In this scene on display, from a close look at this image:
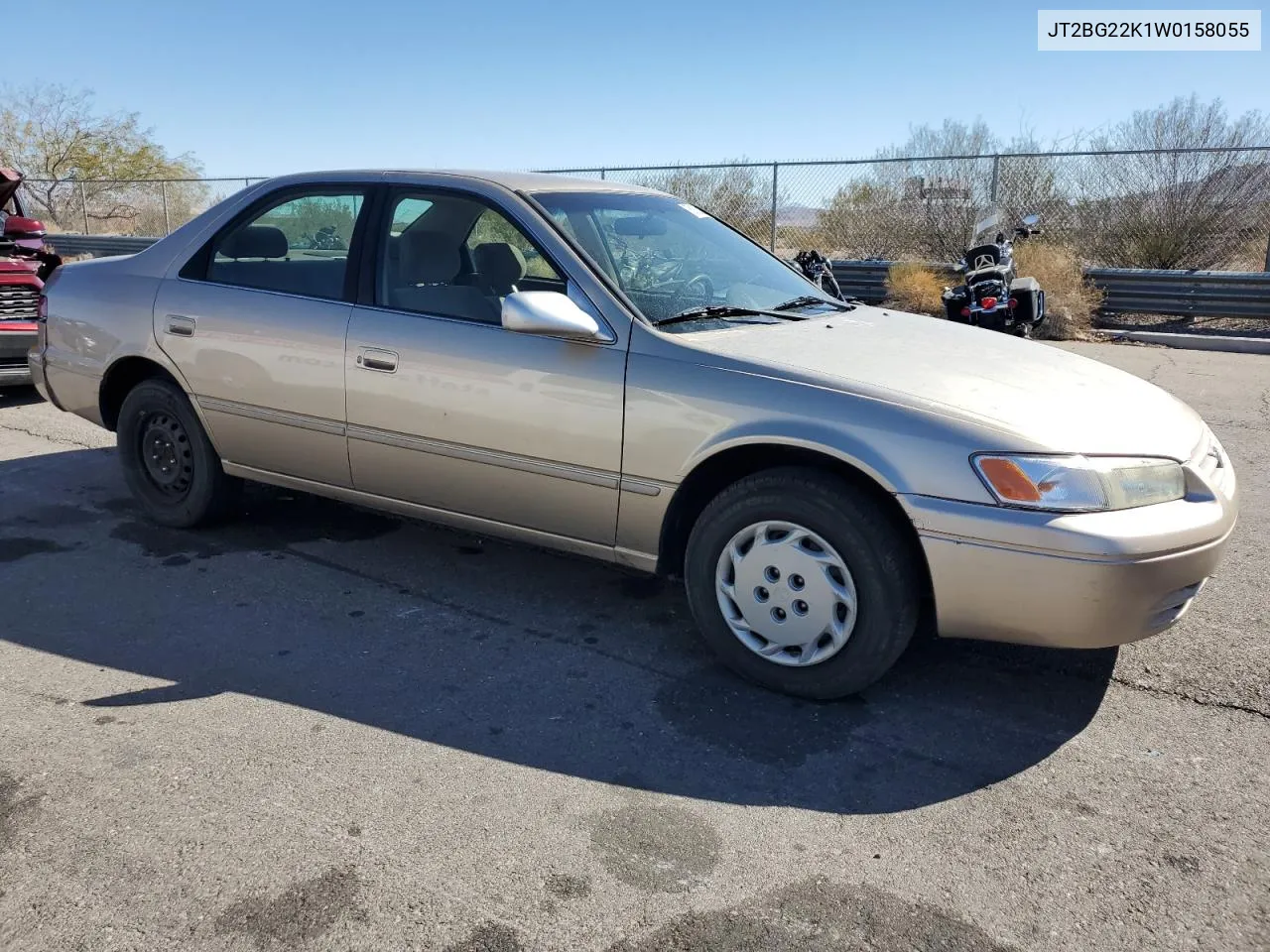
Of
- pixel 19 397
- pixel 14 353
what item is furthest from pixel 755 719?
pixel 19 397

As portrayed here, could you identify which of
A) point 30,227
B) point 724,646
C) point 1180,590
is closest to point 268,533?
point 724,646

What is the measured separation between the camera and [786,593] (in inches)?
129

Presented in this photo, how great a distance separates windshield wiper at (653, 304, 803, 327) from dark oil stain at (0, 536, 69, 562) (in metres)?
3.12

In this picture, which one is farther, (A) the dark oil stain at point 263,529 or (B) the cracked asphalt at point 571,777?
(A) the dark oil stain at point 263,529

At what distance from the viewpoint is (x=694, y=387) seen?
3359mm

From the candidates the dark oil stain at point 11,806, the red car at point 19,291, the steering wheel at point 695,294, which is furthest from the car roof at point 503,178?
the red car at point 19,291

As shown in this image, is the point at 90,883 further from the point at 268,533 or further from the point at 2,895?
the point at 268,533

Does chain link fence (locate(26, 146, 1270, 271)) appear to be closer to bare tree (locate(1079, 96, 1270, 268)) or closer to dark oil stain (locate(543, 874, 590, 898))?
bare tree (locate(1079, 96, 1270, 268))

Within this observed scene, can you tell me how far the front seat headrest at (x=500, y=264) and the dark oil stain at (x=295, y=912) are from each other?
2.32 m

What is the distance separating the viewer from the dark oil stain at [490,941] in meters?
2.21

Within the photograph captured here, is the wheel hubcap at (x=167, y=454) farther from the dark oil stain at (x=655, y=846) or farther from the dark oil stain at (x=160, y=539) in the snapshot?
the dark oil stain at (x=655, y=846)

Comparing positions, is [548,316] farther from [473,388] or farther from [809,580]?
[809,580]

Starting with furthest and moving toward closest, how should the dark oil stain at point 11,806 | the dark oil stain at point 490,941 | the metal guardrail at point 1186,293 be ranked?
the metal guardrail at point 1186,293
the dark oil stain at point 11,806
the dark oil stain at point 490,941

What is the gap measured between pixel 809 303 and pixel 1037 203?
11.6 metres
